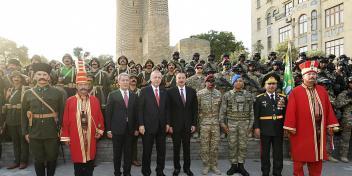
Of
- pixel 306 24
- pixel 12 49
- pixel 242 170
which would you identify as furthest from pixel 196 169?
pixel 12 49

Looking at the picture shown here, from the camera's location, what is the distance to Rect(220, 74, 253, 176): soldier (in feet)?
21.4

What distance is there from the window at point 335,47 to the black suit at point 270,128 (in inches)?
1136

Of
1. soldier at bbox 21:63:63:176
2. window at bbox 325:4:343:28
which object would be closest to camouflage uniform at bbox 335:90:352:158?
soldier at bbox 21:63:63:176

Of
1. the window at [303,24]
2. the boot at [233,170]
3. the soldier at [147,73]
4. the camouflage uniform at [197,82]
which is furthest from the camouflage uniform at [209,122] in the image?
the window at [303,24]

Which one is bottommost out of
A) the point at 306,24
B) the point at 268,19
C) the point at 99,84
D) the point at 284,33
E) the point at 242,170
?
the point at 242,170

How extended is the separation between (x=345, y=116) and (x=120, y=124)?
525 cm

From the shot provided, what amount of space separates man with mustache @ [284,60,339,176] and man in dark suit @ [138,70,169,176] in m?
2.21

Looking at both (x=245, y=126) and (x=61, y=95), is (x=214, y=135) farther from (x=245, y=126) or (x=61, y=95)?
(x=61, y=95)

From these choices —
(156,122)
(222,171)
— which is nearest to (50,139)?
(156,122)

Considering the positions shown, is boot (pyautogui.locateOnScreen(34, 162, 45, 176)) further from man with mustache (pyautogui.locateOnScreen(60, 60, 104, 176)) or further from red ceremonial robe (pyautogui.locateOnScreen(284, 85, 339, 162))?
red ceremonial robe (pyautogui.locateOnScreen(284, 85, 339, 162))

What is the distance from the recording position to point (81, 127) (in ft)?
18.0

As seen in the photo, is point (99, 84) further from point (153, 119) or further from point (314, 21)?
point (314, 21)

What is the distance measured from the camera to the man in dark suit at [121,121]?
20.3ft

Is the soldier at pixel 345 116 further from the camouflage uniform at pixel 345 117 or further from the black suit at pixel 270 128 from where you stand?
the black suit at pixel 270 128
